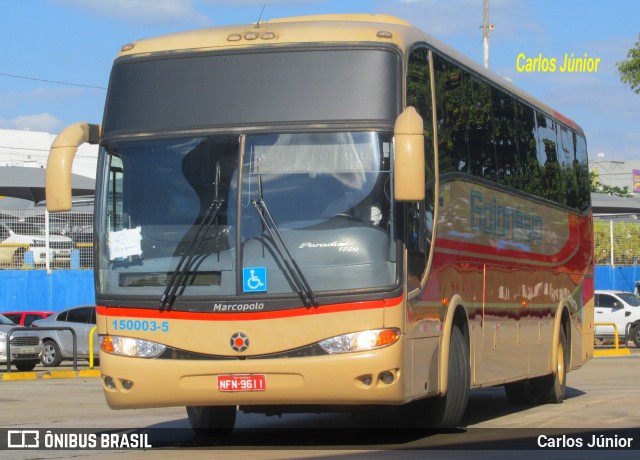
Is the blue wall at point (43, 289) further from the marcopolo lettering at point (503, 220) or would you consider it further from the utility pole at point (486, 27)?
the marcopolo lettering at point (503, 220)

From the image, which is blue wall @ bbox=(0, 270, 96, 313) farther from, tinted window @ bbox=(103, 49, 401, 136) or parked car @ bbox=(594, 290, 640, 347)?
tinted window @ bbox=(103, 49, 401, 136)

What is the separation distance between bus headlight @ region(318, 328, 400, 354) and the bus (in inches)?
0.5

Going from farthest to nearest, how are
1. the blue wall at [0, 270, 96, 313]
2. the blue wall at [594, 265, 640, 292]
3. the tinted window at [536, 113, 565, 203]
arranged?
the blue wall at [594, 265, 640, 292] → the blue wall at [0, 270, 96, 313] → the tinted window at [536, 113, 565, 203]

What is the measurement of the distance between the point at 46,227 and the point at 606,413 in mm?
25989

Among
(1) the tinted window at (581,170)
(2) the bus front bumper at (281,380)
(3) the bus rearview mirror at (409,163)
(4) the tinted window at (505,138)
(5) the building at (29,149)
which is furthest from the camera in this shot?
(5) the building at (29,149)

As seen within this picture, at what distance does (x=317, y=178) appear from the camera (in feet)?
34.3

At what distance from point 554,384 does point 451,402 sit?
525cm

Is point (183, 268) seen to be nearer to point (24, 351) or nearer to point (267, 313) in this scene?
point (267, 313)

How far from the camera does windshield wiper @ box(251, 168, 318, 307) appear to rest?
33.3ft

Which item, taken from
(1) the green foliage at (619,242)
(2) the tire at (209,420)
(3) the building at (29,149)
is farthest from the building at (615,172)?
(2) the tire at (209,420)

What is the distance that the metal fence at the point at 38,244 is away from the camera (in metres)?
38.9

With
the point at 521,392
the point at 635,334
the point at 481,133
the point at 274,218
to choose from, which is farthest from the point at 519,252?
the point at 635,334

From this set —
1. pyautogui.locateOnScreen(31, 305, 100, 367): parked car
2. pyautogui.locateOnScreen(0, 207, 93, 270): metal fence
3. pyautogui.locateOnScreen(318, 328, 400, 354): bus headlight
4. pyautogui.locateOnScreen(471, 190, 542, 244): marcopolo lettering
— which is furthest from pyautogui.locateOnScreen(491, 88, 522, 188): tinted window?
pyautogui.locateOnScreen(0, 207, 93, 270): metal fence

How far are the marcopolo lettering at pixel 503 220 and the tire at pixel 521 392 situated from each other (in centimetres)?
226
